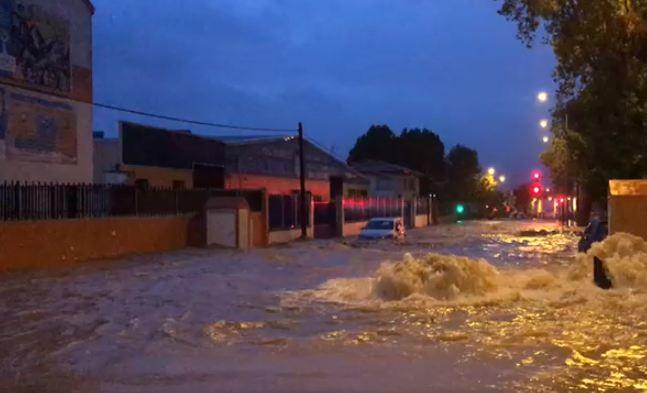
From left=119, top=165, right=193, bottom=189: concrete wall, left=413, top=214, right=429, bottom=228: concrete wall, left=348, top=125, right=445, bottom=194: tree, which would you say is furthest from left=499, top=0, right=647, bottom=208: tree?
left=348, top=125, right=445, bottom=194: tree

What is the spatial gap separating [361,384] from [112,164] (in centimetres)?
2915

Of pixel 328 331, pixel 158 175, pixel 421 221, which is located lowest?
pixel 328 331

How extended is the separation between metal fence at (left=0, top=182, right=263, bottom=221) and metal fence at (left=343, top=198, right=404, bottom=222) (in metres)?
15.6

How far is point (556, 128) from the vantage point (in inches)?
1427

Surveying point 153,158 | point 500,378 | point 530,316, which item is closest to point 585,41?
A: point 530,316

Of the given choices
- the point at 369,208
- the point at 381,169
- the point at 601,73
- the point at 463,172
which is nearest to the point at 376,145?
the point at 463,172

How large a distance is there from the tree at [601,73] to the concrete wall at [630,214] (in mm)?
4950

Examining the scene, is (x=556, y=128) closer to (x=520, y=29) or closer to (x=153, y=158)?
(x=520, y=29)

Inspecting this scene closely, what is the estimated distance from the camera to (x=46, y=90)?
2812 centimetres

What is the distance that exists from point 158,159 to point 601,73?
2040cm

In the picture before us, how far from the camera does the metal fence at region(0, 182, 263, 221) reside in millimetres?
21906

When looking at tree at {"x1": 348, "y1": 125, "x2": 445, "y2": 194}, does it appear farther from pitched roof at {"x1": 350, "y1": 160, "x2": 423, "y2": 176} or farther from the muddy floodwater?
the muddy floodwater

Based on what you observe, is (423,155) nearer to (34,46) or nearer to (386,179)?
(386,179)

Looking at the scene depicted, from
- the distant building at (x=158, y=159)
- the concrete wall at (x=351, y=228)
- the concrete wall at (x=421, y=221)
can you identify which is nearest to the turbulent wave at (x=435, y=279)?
the distant building at (x=158, y=159)
